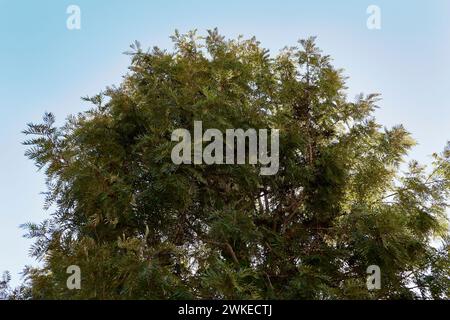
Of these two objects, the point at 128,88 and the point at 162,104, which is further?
the point at 128,88

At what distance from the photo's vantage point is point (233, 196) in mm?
6301

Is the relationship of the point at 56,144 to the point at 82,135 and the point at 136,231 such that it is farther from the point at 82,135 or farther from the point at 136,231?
the point at 136,231

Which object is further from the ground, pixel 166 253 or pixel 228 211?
pixel 228 211

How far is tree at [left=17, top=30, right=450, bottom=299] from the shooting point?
520 centimetres

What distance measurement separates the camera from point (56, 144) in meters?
5.79

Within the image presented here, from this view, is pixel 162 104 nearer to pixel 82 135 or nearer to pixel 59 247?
pixel 82 135

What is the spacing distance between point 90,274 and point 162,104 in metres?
2.14

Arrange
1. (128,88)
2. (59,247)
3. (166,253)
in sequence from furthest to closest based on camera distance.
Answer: (128,88)
(59,247)
(166,253)

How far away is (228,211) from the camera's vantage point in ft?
18.2

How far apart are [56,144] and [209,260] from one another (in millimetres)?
2227

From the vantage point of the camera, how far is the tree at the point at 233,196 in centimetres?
520
